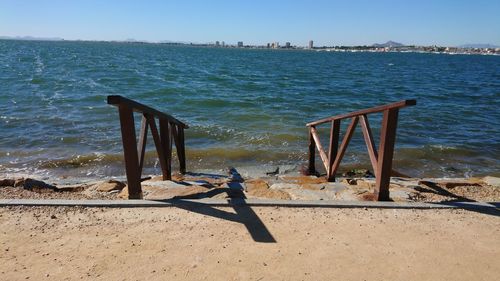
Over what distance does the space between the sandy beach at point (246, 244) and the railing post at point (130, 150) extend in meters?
0.48

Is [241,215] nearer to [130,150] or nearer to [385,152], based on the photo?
[130,150]

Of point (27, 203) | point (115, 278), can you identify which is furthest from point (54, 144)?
point (115, 278)

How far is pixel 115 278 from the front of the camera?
3447 mm

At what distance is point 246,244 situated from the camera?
403cm

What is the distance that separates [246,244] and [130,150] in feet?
6.31

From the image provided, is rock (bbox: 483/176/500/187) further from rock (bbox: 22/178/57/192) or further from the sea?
rock (bbox: 22/178/57/192)

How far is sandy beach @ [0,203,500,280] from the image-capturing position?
11.8 feet

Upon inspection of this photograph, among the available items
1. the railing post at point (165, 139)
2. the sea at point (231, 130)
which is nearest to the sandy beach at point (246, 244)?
the railing post at point (165, 139)

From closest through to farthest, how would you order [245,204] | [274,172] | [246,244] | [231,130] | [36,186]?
[246,244]
[245,204]
[36,186]
[274,172]
[231,130]

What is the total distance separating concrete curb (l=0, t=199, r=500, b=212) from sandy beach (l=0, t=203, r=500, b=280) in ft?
0.31

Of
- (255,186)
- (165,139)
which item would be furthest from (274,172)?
(165,139)

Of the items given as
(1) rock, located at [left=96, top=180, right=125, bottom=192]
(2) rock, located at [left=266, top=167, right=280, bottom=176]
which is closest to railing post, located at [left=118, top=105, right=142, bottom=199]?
(1) rock, located at [left=96, top=180, right=125, bottom=192]

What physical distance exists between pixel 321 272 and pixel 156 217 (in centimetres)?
191

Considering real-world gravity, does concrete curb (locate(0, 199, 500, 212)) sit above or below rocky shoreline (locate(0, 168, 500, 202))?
above
